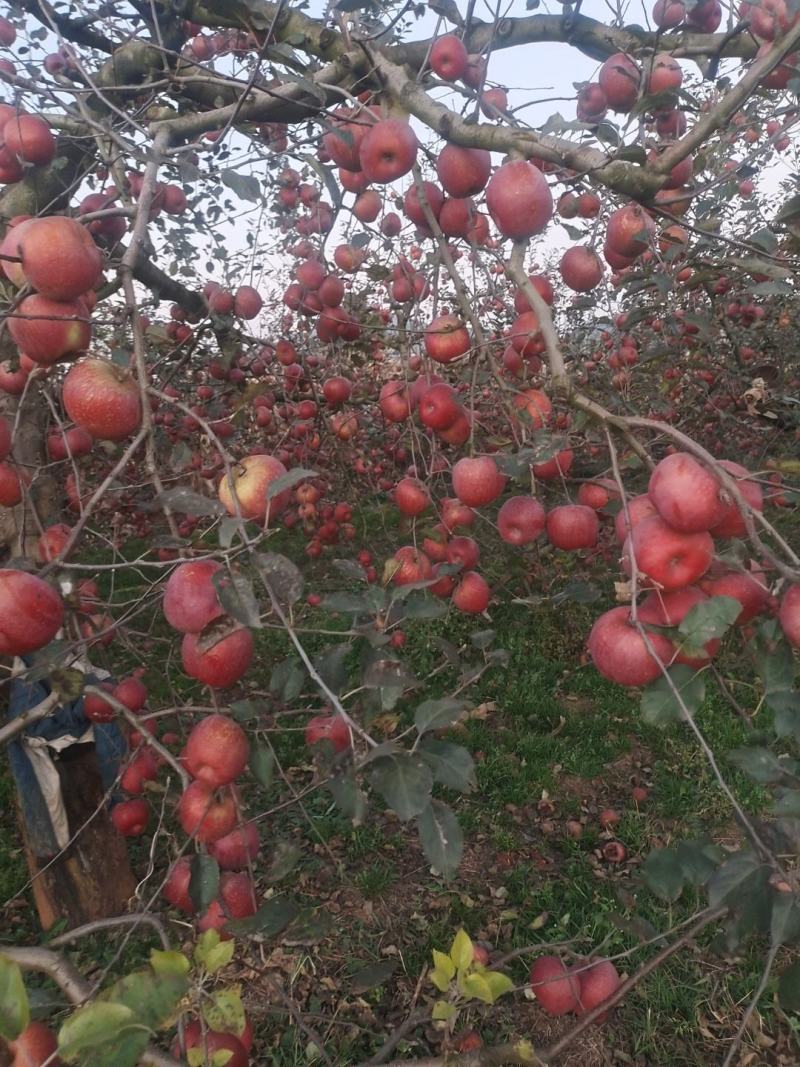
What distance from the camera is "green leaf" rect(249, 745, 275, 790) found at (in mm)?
1160

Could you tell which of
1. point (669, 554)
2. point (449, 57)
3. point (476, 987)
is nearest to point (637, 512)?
point (669, 554)

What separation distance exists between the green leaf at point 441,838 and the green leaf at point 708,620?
1.38ft

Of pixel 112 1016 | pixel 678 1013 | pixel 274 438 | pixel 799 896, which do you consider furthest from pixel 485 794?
pixel 112 1016

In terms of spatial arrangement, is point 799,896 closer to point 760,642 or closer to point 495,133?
point 760,642

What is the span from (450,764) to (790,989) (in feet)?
2.09

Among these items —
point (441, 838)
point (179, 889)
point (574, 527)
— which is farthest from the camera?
point (574, 527)

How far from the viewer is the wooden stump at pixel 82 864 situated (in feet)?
8.12

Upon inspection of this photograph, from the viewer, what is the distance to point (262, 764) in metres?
1.18

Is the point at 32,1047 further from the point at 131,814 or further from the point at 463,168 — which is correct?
the point at 463,168

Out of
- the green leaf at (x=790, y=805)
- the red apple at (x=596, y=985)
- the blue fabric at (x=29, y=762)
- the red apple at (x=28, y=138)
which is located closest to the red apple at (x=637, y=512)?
the green leaf at (x=790, y=805)

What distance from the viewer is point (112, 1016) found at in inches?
23.0

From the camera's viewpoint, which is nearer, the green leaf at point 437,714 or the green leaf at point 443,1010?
the green leaf at point 443,1010

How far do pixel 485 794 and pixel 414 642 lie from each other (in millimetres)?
1478

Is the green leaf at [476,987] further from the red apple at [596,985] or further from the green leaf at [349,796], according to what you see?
the red apple at [596,985]
